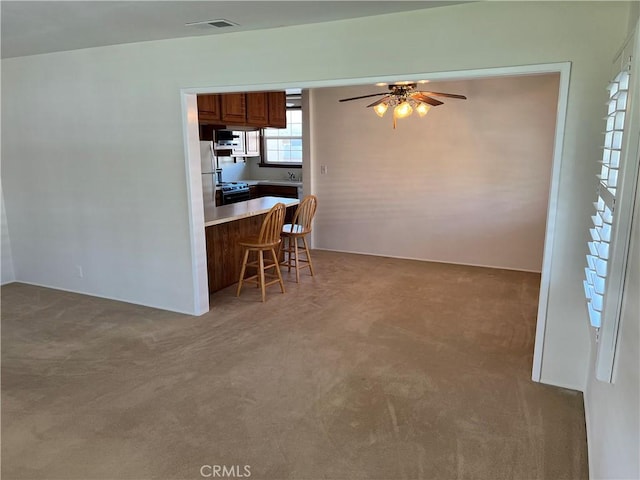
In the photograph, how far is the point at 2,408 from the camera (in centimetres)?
262

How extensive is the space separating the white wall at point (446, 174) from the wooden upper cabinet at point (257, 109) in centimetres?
97

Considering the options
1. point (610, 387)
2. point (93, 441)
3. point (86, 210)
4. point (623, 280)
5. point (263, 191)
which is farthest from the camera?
point (263, 191)

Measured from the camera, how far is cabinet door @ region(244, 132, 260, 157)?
813 centimetres

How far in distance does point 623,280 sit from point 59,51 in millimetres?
4499

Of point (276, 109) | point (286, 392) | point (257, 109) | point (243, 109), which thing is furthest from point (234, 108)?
point (286, 392)

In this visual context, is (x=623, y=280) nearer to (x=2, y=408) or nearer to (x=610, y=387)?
(x=610, y=387)

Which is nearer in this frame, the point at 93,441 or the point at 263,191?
the point at 93,441

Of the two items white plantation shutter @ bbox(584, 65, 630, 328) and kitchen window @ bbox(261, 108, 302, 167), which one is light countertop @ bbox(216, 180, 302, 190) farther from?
white plantation shutter @ bbox(584, 65, 630, 328)

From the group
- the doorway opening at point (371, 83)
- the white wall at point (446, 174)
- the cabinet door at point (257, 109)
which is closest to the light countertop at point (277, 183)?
the white wall at point (446, 174)

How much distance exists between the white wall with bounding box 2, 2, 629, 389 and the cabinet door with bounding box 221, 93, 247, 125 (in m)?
1.11

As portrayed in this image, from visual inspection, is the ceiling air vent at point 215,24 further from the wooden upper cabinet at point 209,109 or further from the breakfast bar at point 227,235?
the breakfast bar at point 227,235

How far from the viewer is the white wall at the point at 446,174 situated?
16.7ft

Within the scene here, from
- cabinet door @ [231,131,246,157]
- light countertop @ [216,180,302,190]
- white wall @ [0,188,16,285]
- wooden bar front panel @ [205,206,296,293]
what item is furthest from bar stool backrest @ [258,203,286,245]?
cabinet door @ [231,131,246,157]

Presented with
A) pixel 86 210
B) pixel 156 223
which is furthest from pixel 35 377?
pixel 86 210
